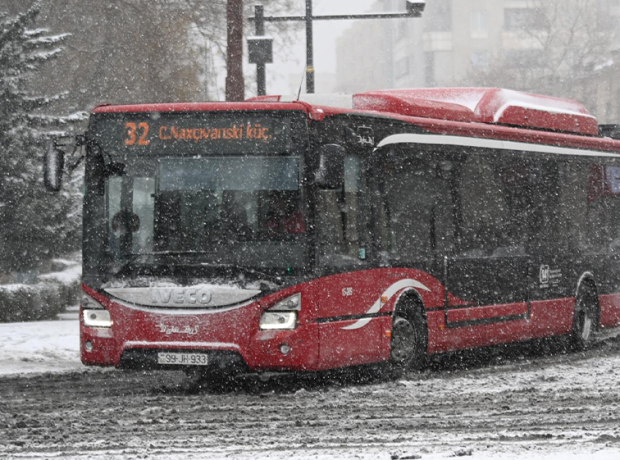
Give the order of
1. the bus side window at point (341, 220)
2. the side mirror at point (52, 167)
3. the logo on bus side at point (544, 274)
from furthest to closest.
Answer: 1. the logo on bus side at point (544, 274)
2. the side mirror at point (52, 167)
3. the bus side window at point (341, 220)

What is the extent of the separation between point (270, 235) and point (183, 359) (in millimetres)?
1418

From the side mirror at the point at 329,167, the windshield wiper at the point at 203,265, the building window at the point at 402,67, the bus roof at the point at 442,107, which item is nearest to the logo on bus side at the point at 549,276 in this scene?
the bus roof at the point at 442,107

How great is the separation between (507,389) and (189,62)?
29.9 m

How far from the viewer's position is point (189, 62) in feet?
140

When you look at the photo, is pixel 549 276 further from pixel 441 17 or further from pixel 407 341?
pixel 441 17

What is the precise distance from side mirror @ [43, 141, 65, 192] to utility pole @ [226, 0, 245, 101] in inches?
339

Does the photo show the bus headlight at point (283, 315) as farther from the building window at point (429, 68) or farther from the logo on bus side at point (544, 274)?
the building window at point (429, 68)

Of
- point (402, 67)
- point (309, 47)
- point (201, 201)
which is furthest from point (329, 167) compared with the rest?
point (402, 67)

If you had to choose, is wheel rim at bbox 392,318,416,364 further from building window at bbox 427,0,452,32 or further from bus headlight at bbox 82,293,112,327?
building window at bbox 427,0,452,32

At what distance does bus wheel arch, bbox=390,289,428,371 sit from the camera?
15312 mm

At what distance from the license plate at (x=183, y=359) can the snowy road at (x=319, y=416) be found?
1.01 ft

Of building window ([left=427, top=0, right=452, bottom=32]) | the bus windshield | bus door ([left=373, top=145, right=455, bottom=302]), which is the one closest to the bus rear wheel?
bus door ([left=373, top=145, right=455, bottom=302])

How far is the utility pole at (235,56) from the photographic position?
902 inches

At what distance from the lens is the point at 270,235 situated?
1374cm
